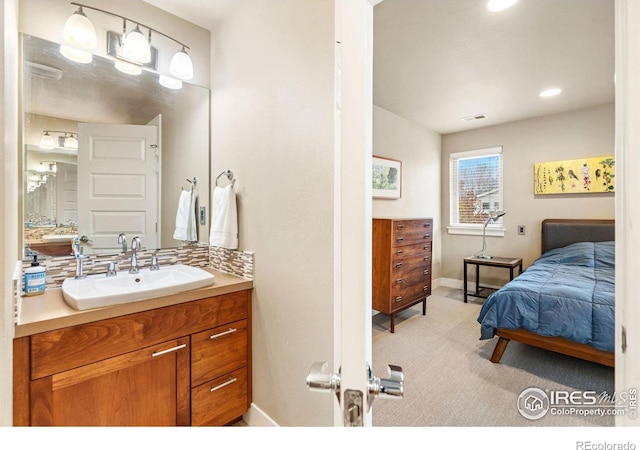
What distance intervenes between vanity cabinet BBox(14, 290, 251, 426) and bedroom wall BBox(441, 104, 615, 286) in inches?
151

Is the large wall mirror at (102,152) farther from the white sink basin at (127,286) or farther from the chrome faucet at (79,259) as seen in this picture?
the white sink basin at (127,286)

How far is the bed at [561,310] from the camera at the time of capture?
1.86 metres

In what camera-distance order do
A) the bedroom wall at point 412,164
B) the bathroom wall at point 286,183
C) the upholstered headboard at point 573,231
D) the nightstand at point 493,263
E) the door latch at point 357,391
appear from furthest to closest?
the nightstand at point 493,263, the bedroom wall at point 412,164, the upholstered headboard at point 573,231, the bathroom wall at point 286,183, the door latch at point 357,391

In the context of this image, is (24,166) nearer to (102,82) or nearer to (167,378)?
(102,82)

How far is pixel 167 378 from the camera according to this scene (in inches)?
52.5

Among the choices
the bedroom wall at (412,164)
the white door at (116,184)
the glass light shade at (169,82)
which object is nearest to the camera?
the white door at (116,184)

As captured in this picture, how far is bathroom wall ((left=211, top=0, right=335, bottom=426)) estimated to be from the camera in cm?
125

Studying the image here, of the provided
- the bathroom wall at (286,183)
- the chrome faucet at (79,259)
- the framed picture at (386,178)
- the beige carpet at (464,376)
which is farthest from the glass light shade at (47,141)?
the framed picture at (386,178)

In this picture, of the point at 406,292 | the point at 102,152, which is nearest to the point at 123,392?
the point at 102,152

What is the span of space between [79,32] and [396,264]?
2822 millimetres

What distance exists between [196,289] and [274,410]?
0.75m

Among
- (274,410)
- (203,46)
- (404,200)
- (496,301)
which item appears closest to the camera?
(274,410)

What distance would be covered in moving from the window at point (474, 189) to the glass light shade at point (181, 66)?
3.86 meters
